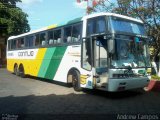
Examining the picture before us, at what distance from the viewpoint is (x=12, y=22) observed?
3203 cm

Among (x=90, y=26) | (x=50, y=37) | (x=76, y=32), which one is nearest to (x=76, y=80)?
(x=76, y=32)

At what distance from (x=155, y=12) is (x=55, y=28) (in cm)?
631

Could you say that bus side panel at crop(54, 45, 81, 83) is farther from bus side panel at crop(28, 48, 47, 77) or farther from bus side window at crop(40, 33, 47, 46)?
bus side window at crop(40, 33, 47, 46)

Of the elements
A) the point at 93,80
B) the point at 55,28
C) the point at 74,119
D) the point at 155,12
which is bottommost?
the point at 74,119

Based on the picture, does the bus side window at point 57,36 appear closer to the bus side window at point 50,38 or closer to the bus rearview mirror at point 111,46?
the bus side window at point 50,38

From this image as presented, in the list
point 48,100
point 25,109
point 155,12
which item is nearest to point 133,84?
point 48,100

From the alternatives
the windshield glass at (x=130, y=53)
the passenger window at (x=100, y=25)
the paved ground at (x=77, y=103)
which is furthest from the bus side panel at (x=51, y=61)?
the windshield glass at (x=130, y=53)

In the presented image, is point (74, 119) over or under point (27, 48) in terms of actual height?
under

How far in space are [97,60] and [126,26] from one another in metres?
1.81

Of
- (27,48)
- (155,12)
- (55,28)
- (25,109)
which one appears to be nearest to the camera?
(25,109)

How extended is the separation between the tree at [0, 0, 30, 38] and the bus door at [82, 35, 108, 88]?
21.8 m

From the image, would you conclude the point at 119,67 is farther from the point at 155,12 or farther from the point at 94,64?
the point at 155,12

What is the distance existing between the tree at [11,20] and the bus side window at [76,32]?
66.2ft

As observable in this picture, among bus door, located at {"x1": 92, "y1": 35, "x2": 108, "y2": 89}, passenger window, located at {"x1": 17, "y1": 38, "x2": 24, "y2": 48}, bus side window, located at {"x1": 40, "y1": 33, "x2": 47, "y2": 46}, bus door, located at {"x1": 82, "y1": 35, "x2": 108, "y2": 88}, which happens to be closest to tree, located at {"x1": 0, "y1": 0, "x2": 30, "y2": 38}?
passenger window, located at {"x1": 17, "y1": 38, "x2": 24, "y2": 48}
